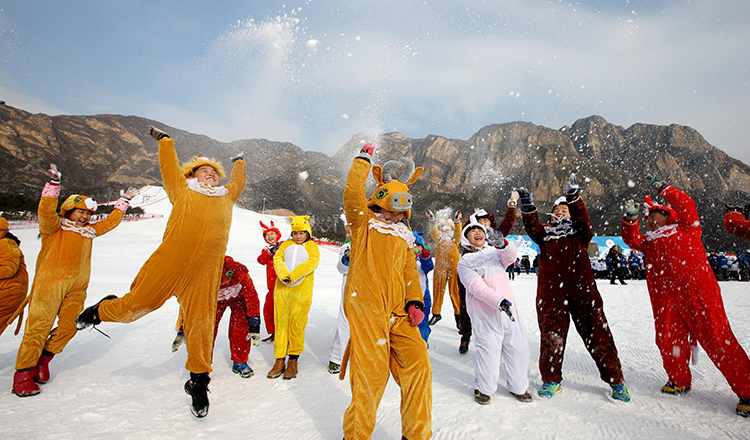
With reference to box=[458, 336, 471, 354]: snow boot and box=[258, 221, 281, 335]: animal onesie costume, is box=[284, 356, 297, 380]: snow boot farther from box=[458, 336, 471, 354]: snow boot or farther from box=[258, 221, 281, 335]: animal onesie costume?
box=[458, 336, 471, 354]: snow boot

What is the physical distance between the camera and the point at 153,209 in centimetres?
3831

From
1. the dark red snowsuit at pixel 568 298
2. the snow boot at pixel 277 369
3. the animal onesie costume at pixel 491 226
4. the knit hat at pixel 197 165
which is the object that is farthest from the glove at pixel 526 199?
the snow boot at pixel 277 369

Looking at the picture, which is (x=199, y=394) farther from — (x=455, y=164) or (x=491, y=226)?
(x=455, y=164)

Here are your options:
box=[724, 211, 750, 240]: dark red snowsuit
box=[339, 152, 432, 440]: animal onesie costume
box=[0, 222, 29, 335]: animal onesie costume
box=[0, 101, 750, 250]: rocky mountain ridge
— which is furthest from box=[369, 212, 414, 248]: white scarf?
box=[0, 101, 750, 250]: rocky mountain ridge

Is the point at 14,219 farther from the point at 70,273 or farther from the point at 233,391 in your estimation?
the point at 233,391

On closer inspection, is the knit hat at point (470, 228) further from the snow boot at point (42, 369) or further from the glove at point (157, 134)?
the snow boot at point (42, 369)

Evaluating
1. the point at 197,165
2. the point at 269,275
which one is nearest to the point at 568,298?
the point at 197,165

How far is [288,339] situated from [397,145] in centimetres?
11214

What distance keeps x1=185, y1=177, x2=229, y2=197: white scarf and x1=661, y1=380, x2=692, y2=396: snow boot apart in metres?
4.43

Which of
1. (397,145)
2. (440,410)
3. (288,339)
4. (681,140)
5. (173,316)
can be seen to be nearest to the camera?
(440,410)

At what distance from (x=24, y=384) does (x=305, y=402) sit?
8.32ft

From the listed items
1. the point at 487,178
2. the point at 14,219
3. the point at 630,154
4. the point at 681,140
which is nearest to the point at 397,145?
the point at 487,178

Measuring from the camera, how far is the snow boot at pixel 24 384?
2.99 meters

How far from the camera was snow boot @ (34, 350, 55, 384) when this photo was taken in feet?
10.7
